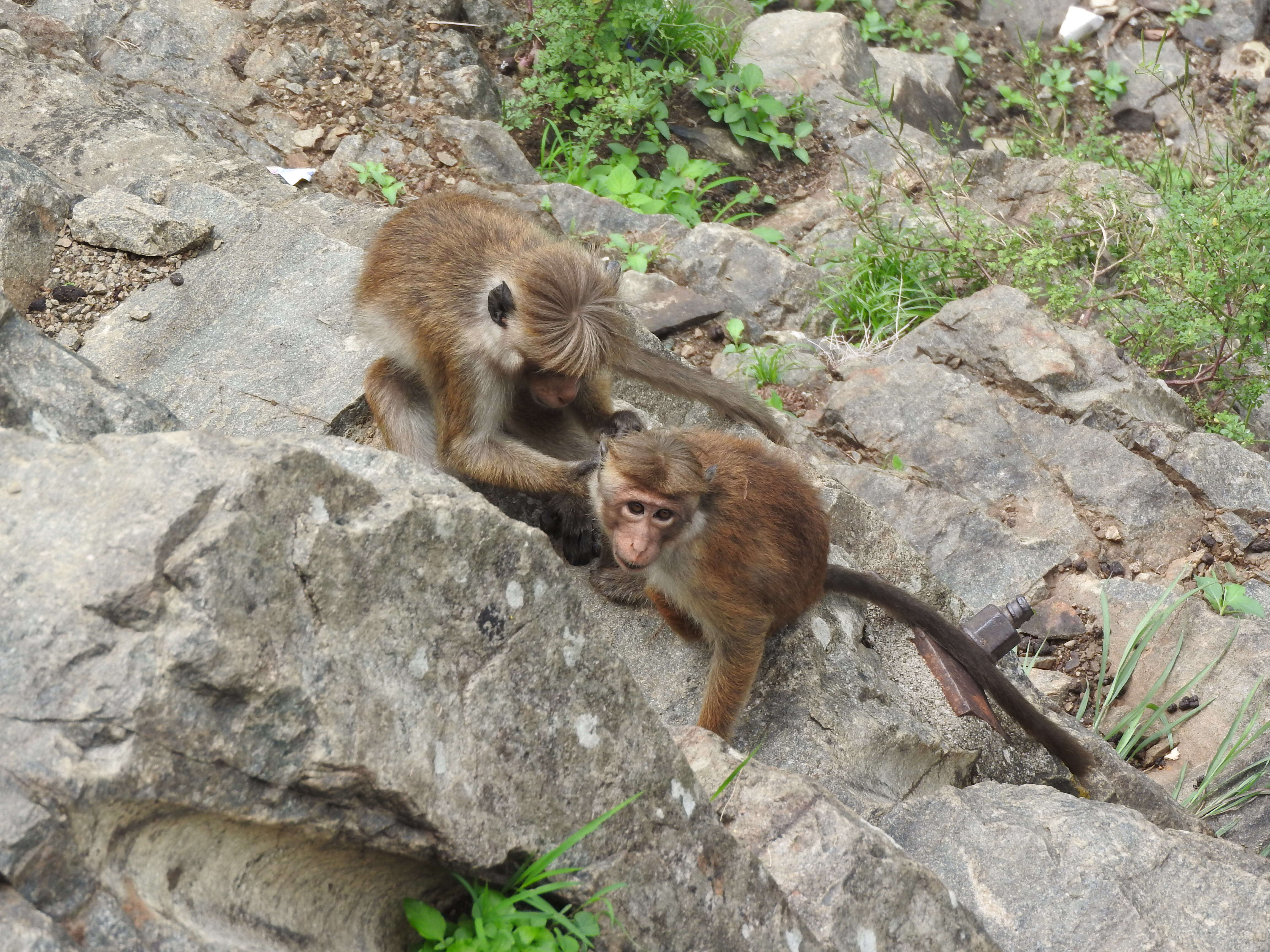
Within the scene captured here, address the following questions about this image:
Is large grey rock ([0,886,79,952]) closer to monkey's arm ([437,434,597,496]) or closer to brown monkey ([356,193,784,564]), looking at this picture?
brown monkey ([356,193,784,564])

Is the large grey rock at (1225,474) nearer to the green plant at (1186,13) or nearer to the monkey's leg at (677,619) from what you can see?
the monkey's leg at (677,619)

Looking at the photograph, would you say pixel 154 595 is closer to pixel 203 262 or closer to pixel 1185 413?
A: pixel 203 262

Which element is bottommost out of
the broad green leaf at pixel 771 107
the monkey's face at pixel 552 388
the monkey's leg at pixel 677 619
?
the broad green leaf at pixel 771 107

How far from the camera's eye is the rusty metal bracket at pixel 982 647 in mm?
4500

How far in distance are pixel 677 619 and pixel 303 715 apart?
2.47m

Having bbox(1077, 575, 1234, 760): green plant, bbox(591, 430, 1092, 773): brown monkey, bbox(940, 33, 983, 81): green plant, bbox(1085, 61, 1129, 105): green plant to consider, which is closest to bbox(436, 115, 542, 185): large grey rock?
bbox(591, 430, 1092, 773): brown monkey

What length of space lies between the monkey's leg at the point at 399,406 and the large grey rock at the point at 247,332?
0.23 meters

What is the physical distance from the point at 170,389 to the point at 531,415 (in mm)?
1576

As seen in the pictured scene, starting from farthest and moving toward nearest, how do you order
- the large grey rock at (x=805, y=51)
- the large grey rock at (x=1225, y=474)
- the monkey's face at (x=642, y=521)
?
the large grey rock at (x=805, y=51) → the large grey rock at (x=1225, y=474) → the monkey's face at (x=642, y=521)

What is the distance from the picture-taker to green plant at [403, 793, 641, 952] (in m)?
2.20

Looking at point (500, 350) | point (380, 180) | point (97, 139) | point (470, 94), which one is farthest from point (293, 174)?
point (500, 350)

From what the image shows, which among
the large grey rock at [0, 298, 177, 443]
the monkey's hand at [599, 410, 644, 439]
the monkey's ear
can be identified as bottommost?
the monkey's hand at [599, 410, 644, 439]

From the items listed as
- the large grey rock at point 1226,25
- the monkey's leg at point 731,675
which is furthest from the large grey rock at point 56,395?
the large grey rock at point 1226,25

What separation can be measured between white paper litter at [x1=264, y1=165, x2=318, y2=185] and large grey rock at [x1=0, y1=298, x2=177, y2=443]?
4.46 metres
